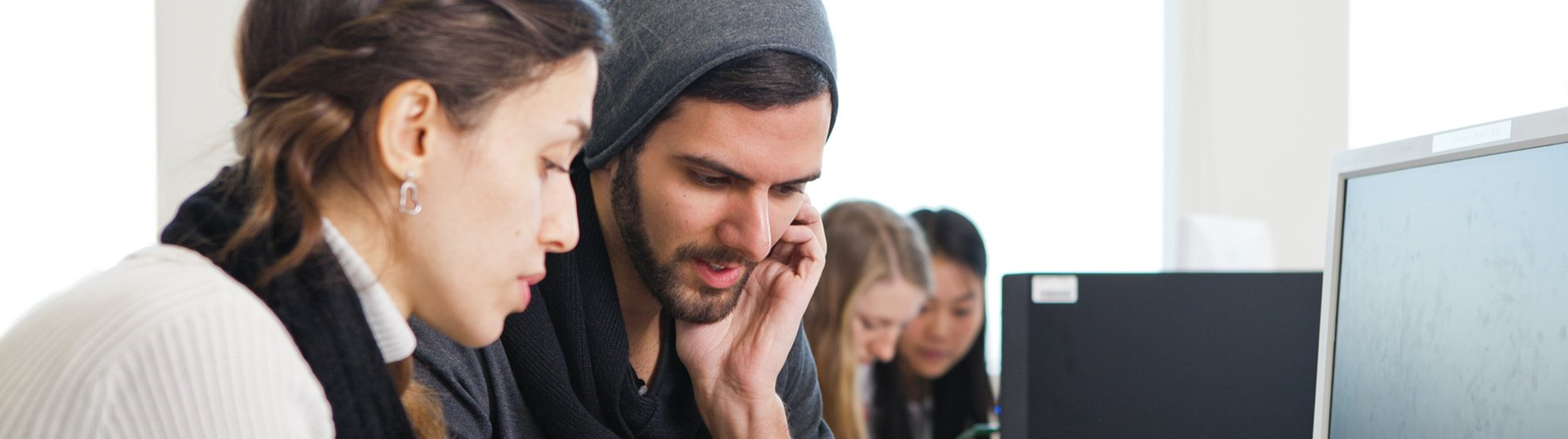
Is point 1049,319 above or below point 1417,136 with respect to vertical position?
below

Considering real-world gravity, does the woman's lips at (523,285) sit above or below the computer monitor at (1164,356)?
above

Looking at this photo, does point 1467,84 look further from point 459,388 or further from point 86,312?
point 86,312

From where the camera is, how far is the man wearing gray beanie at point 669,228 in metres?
1.27

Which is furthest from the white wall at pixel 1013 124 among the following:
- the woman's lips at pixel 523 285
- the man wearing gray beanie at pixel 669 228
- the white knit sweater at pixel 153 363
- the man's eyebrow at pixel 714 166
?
the white knit sweater at pixel 153 363

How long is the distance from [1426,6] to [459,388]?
3.36 meters

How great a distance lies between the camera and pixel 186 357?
2.02 ft

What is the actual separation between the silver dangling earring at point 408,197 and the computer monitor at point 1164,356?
0.74 meters

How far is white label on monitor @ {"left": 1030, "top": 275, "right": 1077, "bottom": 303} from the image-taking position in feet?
4.31

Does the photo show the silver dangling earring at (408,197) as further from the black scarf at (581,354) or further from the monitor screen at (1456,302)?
the monitor screen at (1456,302)

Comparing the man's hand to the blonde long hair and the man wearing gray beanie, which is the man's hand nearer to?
the man wearing gray beanie

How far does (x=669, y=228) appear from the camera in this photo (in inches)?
52.4

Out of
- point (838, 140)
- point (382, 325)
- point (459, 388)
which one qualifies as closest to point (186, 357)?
point (382, 325)

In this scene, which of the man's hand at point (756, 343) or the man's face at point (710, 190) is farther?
the man's hand at point (756, 343)

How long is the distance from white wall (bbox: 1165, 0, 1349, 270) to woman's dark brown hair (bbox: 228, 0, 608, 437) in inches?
134
